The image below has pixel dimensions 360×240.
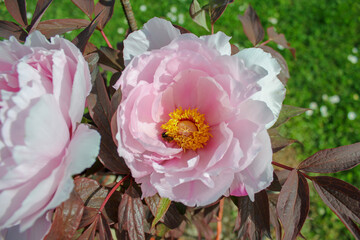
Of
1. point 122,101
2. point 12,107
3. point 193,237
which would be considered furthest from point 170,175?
point 193,237

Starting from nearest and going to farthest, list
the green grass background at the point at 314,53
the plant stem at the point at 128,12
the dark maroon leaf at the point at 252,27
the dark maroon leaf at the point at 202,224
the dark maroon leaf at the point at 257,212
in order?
the dark maroon leaf at the point at 257,212 → the plant stem at the point at 128,12 → the dark maroon leaf at the point at 252,27 → the dark maroon leaf at the point at 202,224 → the green grass background at the point at 314,53

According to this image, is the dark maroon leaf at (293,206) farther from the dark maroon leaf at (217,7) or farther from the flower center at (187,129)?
the dark maroon leaf at (217,7)

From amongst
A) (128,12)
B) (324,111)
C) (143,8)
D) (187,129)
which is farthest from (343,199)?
(143,8)

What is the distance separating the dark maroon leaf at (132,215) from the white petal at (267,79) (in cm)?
29

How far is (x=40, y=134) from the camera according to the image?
0.43m

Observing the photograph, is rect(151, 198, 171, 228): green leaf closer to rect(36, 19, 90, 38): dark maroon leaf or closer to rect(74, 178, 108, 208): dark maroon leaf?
rect(74, 178, 108, 208): dark maroon leaf

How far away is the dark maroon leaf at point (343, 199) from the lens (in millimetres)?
579

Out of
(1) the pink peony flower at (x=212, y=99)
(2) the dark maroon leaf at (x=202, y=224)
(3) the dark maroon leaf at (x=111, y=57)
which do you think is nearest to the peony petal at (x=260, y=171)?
(1) the pink peony flower at (x=212, y=99)

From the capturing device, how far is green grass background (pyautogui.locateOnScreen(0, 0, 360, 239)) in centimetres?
198

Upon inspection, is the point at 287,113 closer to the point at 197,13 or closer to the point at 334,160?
the point at 334,160

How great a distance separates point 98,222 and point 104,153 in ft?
0.42

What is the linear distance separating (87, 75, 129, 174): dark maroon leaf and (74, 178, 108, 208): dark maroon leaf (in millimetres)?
58

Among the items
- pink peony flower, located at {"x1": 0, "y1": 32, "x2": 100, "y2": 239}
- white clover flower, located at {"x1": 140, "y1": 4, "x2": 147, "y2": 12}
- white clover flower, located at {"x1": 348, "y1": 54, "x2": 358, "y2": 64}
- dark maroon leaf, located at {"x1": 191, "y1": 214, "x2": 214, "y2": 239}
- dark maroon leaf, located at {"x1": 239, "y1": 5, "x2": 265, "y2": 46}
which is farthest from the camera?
white clover flower, located at {"x1": 140, "y1": 4, "x2": 147, "y2": 12}

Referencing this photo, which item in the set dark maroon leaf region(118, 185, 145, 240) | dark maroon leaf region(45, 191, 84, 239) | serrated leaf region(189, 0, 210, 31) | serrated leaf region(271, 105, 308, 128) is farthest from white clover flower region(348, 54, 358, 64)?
dark maroon leaf region(45, 191, 84, 239)
